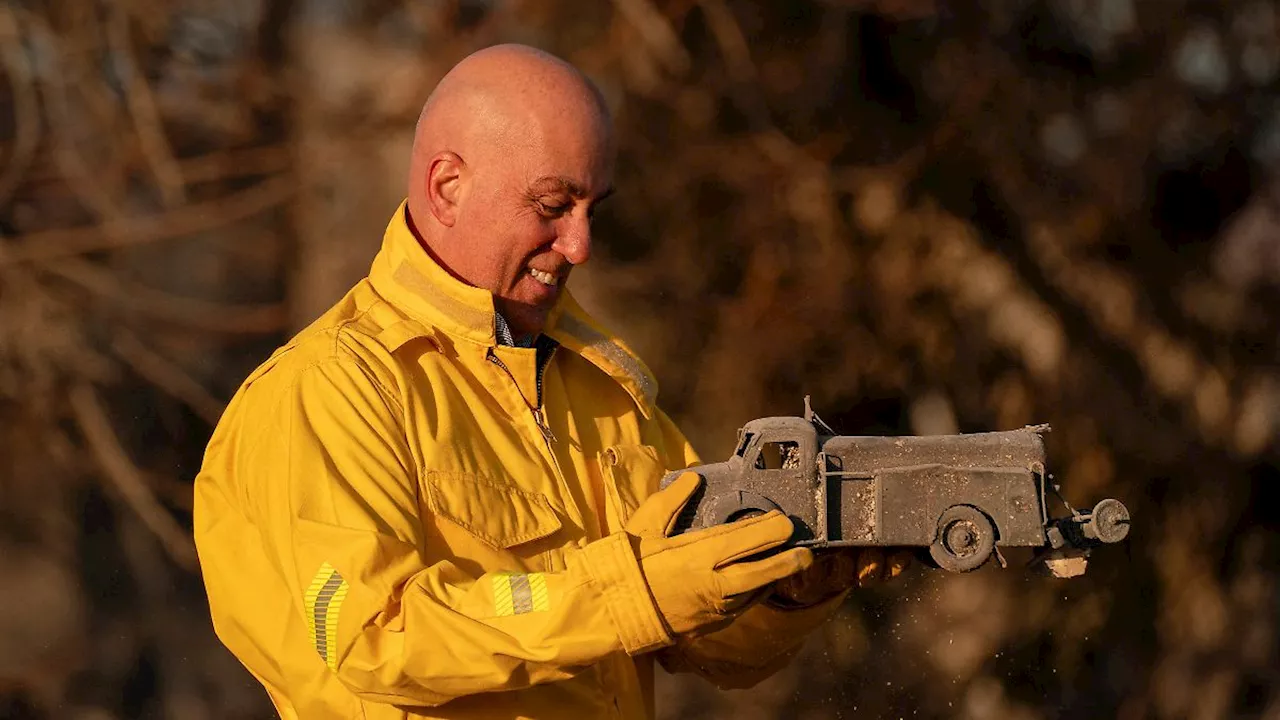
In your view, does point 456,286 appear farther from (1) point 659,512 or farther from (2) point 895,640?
(2) point 895,640

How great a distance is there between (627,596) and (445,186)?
0.81 meters

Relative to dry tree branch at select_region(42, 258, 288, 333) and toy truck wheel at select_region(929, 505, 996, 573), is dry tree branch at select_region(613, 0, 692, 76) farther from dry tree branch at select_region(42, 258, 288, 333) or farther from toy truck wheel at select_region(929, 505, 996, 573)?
toy truck wheel at select_region(929, 505, 996, 573)

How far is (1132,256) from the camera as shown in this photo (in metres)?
8.11

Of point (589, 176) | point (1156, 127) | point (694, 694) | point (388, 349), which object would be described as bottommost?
point (694, 694)

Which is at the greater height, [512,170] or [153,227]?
[153,227]

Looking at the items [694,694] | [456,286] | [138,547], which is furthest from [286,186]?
[456,286]

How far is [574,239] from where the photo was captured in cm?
321

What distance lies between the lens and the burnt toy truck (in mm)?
3064

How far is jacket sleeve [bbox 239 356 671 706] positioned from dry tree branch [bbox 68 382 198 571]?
4756 mm

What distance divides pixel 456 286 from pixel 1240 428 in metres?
5.89

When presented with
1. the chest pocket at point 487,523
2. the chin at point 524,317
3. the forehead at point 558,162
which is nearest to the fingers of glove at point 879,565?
the chest pocket at point 487,523

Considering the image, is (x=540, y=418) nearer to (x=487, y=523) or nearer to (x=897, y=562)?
(x=487, y=523)

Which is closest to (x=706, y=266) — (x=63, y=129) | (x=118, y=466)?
(x=118, y=466)

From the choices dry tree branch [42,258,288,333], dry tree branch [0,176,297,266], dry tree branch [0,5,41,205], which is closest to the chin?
dry tree branch [42,258,288,333]
